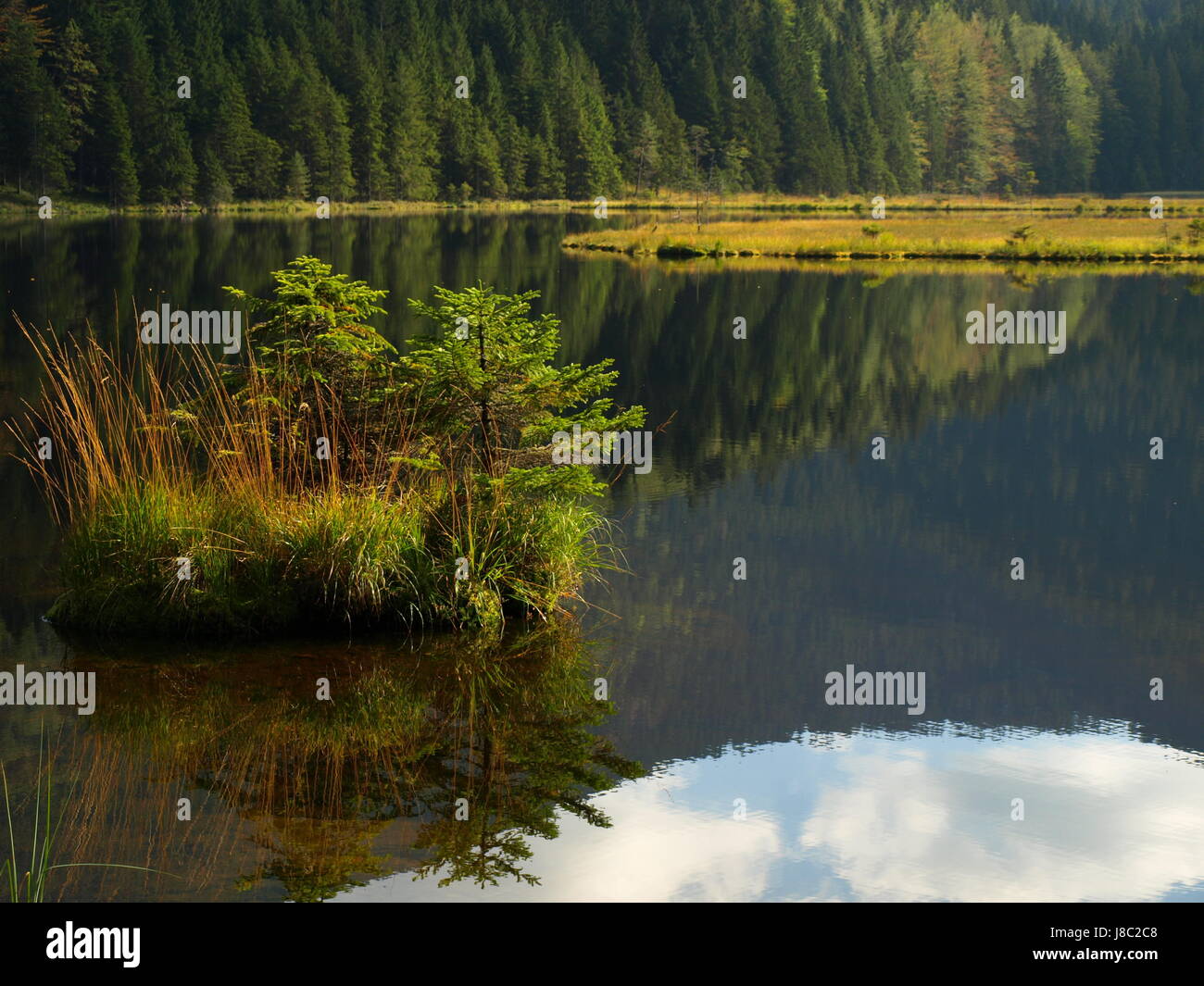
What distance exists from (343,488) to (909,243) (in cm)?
5212

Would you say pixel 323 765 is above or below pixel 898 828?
above

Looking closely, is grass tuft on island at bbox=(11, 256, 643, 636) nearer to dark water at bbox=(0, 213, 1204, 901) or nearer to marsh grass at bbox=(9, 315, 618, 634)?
marsh grass at bbox=(9, 315, 618, 634)

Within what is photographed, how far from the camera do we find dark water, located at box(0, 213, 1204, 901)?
278 inches

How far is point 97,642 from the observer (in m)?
10.2

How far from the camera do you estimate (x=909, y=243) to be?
60.5 meters

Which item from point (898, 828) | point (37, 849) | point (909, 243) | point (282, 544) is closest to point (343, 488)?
point (282, 544)

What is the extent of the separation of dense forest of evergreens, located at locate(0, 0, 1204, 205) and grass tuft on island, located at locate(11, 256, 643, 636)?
3318 inches

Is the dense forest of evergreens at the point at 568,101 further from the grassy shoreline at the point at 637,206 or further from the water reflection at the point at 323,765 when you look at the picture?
the water reflection at the point at 323,765

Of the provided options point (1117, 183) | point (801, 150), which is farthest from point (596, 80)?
point (1117, 183)

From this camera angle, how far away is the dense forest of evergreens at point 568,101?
97.0m

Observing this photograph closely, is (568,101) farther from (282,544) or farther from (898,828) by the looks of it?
(898,828)

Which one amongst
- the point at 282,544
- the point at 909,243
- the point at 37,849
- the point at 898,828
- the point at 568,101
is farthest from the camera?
the point at 568,101

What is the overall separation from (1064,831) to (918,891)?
4.05ft
